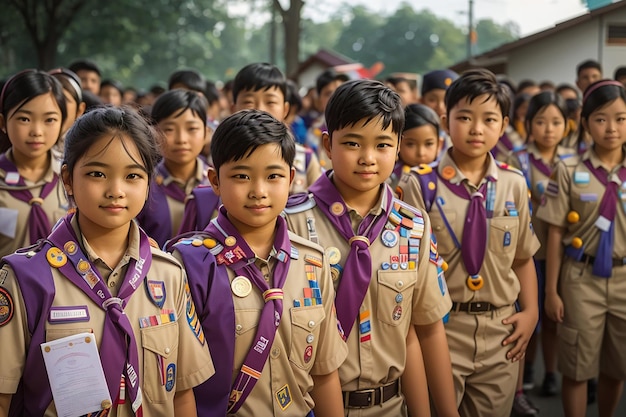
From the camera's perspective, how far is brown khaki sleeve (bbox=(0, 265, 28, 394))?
1.74m

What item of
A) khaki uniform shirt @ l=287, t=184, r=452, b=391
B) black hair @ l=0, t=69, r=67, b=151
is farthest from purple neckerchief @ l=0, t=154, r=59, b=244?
khaki uniform shirt @ l=287, t=184, r=452, b=391

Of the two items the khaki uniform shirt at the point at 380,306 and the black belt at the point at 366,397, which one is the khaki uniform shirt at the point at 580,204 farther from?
the black belt at the point at 366,397

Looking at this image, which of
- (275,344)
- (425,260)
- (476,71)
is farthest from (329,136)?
(476,71)

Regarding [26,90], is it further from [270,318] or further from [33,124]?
[270,318]

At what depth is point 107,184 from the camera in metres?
1.88

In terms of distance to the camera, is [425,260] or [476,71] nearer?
[425,260]

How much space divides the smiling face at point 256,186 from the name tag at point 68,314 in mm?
555

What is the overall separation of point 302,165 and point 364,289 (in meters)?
1.79

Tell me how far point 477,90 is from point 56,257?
203 cm

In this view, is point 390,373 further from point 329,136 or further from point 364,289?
point 329,136

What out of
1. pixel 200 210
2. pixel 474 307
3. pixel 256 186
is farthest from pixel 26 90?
pixel 474 307

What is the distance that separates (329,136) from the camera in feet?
8.30

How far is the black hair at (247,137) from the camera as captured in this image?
208cm

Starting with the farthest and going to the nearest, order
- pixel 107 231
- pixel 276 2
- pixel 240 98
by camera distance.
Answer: pixel 276 2
pixel 240 98
pixel 107 231
